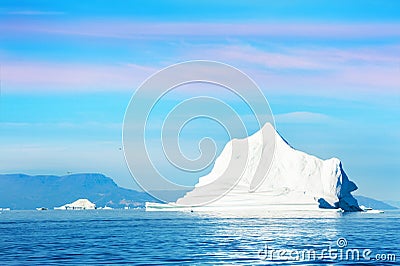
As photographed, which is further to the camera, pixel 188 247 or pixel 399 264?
pixel 188 247

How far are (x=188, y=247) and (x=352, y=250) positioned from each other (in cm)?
1094

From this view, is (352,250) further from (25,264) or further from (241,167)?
(241,167)

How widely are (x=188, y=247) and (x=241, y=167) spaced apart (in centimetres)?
9691

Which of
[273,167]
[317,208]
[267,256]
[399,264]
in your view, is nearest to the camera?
[399,264]

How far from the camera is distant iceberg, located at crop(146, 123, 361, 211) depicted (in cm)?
13625

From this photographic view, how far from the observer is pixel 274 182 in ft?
464

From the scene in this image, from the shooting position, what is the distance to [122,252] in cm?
4497

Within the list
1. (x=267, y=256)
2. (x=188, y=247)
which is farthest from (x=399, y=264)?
(x=188, y=247)

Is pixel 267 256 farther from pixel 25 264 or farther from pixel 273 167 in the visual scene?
pixel 273 167

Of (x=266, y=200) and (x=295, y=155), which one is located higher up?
(x=295, y=155)

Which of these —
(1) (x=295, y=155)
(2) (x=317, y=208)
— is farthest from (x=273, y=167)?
(2) (x=317, y=208)

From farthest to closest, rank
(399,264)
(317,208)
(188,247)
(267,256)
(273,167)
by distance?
(273,167)
(317,208)
(188,247)
(267,256)
(399,264)

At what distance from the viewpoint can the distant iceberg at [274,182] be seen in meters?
136

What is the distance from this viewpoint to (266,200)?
136 meters
